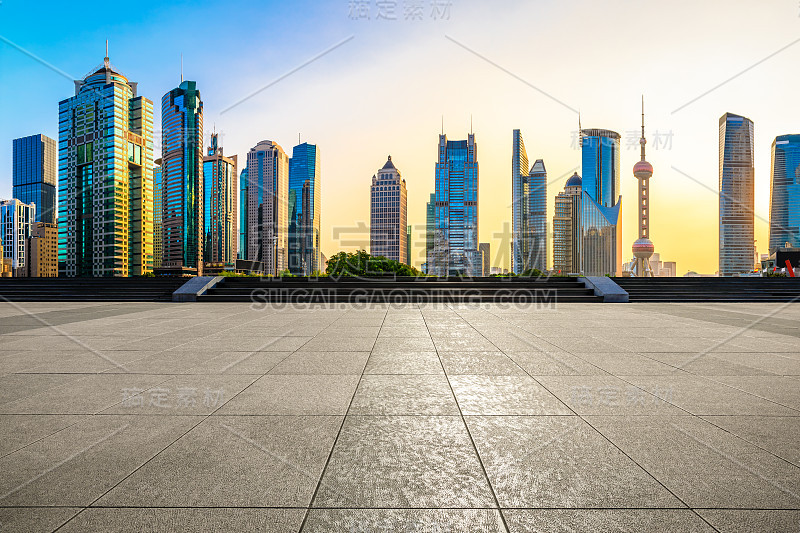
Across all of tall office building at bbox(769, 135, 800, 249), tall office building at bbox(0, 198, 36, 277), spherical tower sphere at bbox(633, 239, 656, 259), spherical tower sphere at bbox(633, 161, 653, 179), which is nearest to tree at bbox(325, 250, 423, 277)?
spherical tower sphere at bbox(633, 239, 656, 259)

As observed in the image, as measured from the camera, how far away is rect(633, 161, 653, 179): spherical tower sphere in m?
126

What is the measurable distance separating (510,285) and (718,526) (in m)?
20.6

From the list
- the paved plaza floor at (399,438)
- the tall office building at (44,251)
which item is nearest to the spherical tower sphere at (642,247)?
the paved plaza floor at (399,438)

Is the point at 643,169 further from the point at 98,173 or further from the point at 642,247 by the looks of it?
the point at 98,173

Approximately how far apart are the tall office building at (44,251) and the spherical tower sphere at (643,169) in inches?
7677

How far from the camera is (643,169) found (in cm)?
12738

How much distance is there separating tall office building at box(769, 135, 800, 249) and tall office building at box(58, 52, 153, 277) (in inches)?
9716

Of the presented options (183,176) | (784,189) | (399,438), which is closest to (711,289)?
(399,438)

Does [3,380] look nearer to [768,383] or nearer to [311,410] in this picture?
[311,410]

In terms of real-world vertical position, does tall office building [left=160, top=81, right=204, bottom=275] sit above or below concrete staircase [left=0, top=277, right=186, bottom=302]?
above

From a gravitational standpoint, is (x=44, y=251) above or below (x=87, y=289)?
above

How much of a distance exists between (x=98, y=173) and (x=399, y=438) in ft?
541

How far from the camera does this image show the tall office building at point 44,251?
15150 centimetres

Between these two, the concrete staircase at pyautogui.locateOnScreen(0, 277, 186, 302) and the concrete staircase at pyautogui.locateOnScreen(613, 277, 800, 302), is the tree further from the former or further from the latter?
the concrete staircase at pyautogui.locateOnScreen(613, 277, 800, 302)
